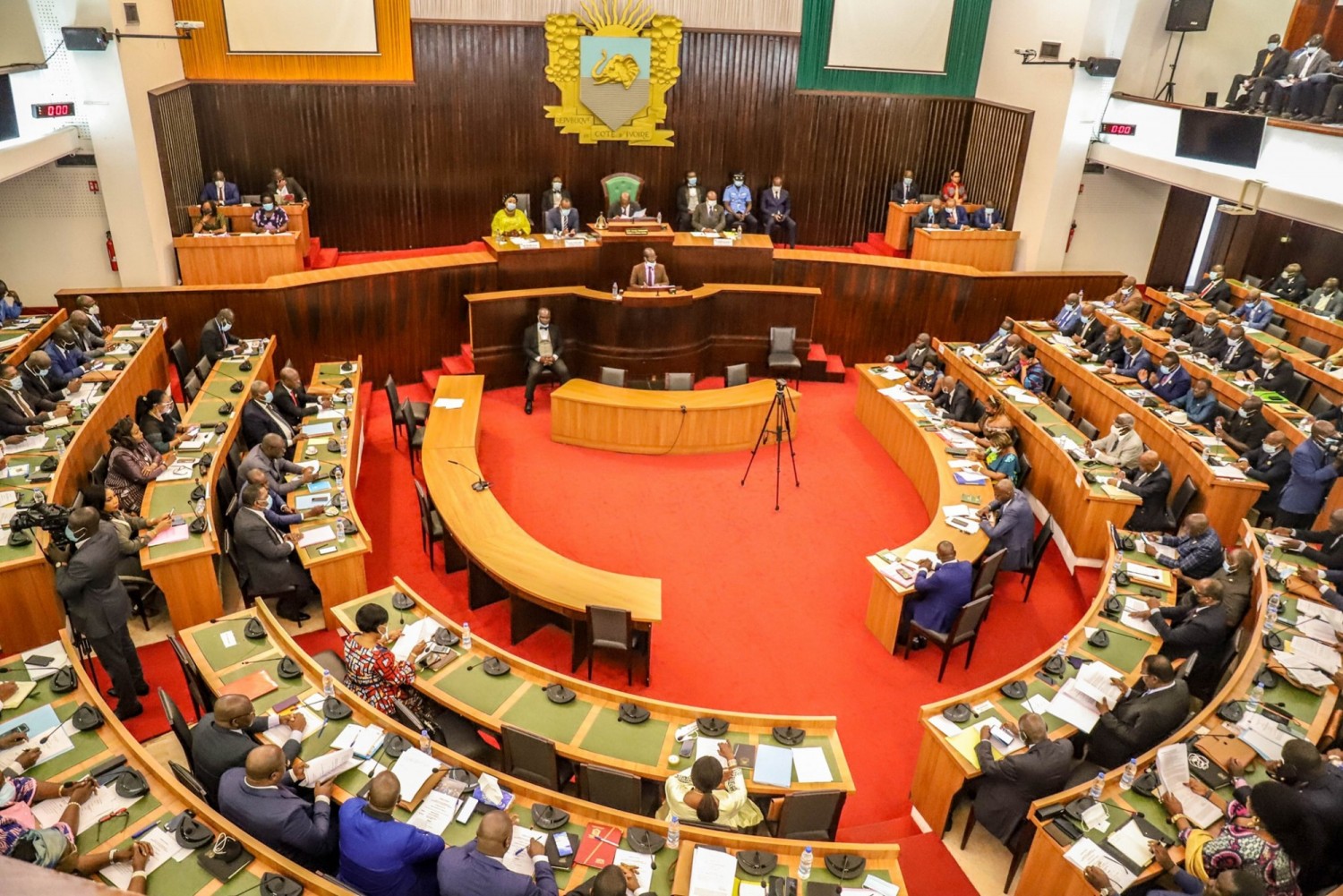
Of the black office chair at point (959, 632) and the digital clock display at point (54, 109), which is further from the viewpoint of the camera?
the digital clock display at point (54, 109)

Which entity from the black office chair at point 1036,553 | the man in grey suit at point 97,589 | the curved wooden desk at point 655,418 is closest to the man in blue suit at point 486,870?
the man in grey suit at point 97,589

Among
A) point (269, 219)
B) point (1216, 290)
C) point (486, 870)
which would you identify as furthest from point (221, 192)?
point (1216, 290)

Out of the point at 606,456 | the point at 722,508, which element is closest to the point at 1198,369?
the point at 722,508

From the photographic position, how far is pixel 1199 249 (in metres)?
16.5

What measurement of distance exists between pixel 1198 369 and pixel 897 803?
24.0ft

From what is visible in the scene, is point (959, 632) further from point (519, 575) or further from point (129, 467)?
point (129, 467)

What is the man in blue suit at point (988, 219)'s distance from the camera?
1512cm

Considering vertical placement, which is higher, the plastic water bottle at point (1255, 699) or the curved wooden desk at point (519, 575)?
the plastic water bottle at point (1255, 699)

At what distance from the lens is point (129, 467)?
8.05m

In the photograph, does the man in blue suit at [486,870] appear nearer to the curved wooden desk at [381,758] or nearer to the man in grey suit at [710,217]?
the curved wooden desk at [381,758]

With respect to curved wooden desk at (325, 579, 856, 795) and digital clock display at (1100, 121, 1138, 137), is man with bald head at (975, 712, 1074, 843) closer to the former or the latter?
curved wooden desk at (325, 579, 856, 795)

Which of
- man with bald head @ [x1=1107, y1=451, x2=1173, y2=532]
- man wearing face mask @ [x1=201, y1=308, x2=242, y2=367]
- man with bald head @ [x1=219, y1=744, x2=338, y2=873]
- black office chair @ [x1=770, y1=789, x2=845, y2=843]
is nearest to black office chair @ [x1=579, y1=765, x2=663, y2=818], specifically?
black office chair @ [x1=770, y1=789, x2=845, y2=843]

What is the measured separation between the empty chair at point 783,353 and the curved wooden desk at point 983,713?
6.95 metres

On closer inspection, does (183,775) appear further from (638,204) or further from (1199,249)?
(1199,249)
